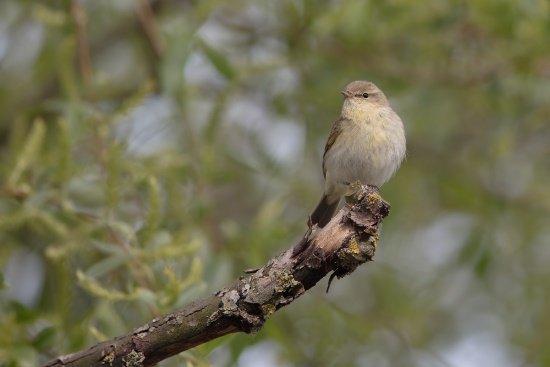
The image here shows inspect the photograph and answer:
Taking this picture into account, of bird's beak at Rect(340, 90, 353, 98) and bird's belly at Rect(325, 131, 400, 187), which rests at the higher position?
bird's beak at Rect(340, 90, 353, 98)

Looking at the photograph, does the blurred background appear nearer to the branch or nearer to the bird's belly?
the bird's belly

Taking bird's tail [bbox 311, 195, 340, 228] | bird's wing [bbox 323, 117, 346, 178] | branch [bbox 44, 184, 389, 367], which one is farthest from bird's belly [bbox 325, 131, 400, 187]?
branch [bbox 44, 184, 389, 367]

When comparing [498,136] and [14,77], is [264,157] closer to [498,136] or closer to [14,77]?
[498,136]

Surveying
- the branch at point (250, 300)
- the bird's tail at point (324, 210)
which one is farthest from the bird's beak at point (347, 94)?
the branch at point (250, 300)

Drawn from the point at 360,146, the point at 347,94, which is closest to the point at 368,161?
the point at 360,146

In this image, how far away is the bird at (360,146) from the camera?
17.3 ft

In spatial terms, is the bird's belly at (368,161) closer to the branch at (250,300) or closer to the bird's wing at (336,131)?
the bird's wing at (336,131)

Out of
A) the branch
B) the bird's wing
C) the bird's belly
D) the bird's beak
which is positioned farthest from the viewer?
the bird's beak

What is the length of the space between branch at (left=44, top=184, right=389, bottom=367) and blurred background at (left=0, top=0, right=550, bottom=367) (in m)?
0.81

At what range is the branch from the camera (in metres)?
2.90

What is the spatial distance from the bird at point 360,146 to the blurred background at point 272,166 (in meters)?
0.34

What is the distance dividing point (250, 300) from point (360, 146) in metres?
2.54

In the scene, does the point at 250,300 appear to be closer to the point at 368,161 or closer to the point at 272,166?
the point at 368,161

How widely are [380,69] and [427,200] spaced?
1590mm
